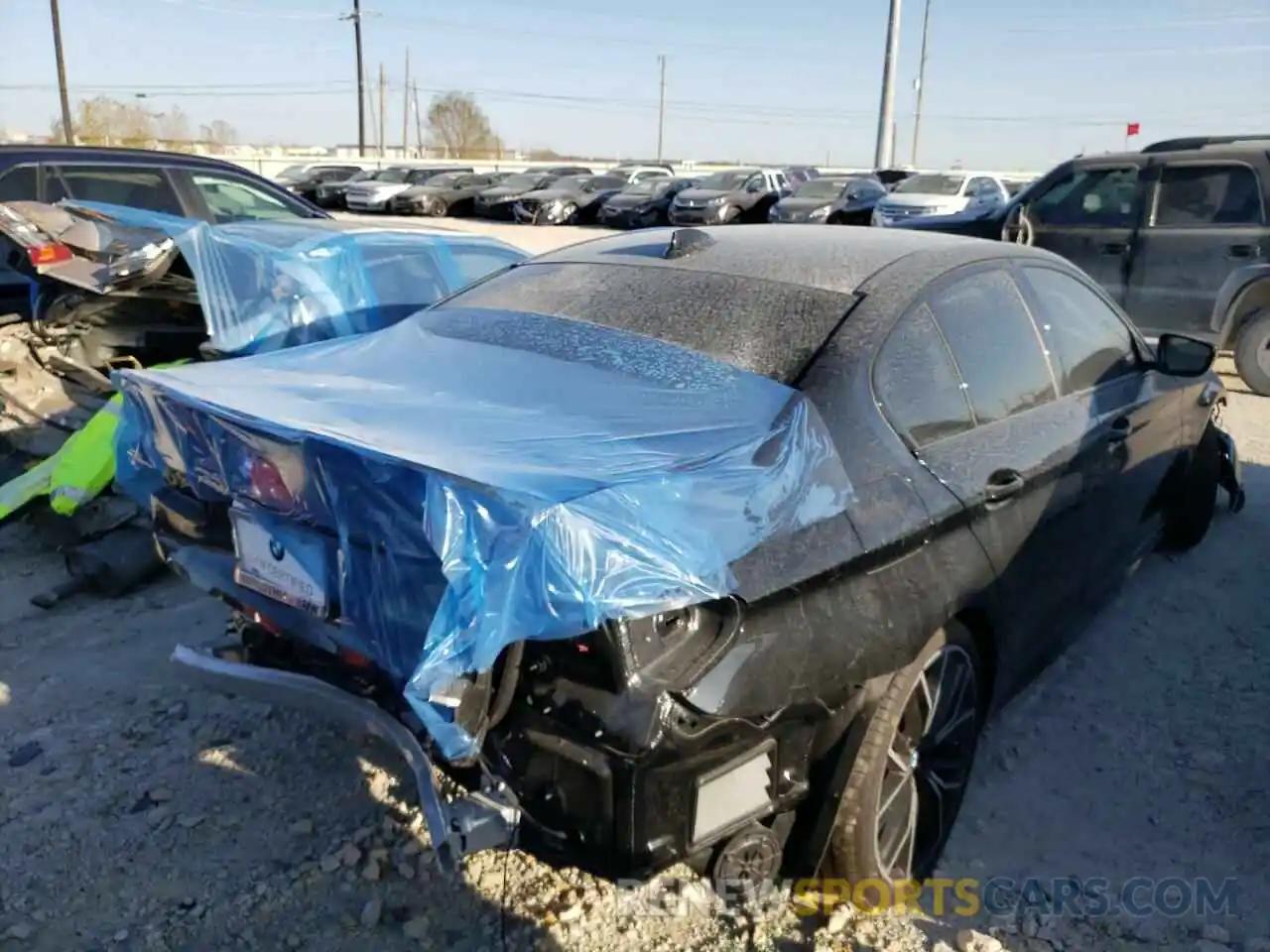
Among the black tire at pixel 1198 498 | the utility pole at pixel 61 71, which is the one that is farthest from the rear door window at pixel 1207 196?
the utility pole at pixel 61 71

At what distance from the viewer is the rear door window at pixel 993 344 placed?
2936mm

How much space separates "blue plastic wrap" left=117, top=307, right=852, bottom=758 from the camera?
73.0 inches

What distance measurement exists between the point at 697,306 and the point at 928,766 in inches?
55.5

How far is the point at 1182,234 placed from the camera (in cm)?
860

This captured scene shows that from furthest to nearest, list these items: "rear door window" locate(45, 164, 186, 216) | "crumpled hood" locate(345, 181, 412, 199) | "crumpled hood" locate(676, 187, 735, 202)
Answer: "crumpled hood" locate(345, 181, 412, 199), "crumpled hood" locate(676, 187, 735, 202), "rear door window" locate(45, 164, 186, 216)

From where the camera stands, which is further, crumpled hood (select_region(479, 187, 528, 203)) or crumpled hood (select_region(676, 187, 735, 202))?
crumpled hood (select_region(479, 187, 528, 203))

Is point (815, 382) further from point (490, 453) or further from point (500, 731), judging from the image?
point (500, 731)

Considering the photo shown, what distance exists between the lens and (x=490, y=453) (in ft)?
6.95

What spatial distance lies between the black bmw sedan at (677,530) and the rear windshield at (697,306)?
1 cm

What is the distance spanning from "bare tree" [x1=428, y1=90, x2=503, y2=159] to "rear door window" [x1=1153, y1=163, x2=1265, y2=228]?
77.8 m

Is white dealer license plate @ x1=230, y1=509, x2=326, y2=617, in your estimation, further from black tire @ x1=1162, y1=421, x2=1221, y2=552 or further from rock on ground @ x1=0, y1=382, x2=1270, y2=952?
black tire @ x1=1162, y1=421, x2=1221, y2=552

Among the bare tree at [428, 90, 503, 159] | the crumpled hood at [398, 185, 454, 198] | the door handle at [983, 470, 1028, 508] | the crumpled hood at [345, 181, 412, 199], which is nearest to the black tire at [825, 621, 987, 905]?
the door handle at [983, 470, 1028, 508]

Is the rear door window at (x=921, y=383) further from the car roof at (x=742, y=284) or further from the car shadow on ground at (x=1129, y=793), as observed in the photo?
the car shadow on ground at (x=1129, y=793)

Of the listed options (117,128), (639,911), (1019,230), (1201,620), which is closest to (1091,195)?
(1019,230)
